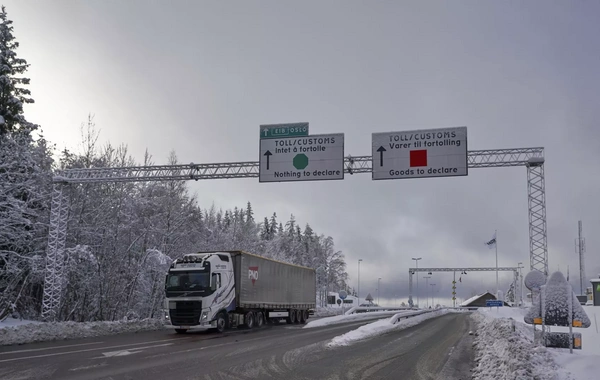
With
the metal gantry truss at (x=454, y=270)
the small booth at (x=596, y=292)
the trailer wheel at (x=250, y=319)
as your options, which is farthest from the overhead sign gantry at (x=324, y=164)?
the metal gantry truss at (x=454, y=270)

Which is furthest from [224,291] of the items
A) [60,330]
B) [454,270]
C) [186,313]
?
[454,270]

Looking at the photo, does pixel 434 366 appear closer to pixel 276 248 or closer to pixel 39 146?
pixel 39 146

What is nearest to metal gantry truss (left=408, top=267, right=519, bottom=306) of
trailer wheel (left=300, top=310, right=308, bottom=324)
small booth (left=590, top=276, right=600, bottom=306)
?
small booth (left=590, top=276, right=600, bottom=306)

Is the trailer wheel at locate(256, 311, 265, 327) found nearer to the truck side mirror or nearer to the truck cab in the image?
the truck cab

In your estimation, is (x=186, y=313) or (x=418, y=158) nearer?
(x=186, y=313)

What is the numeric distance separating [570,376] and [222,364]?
26.8 feet

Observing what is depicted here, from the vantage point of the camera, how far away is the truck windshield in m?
24.0

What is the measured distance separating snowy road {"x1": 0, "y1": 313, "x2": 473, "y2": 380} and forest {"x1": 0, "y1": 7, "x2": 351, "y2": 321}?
1120cm

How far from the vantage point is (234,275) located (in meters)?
26.7

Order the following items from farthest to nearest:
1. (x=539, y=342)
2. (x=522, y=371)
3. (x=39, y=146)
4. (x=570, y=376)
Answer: (x=39, y=146)
(x=539, y=342)
(x=522, y=371)
(x=570, y=376)

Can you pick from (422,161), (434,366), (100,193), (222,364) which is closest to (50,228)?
(100,193)

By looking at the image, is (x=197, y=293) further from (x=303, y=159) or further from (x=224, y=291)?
(x=303, y=159)

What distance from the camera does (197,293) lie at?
23750 mm

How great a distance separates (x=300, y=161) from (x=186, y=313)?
9359mm
